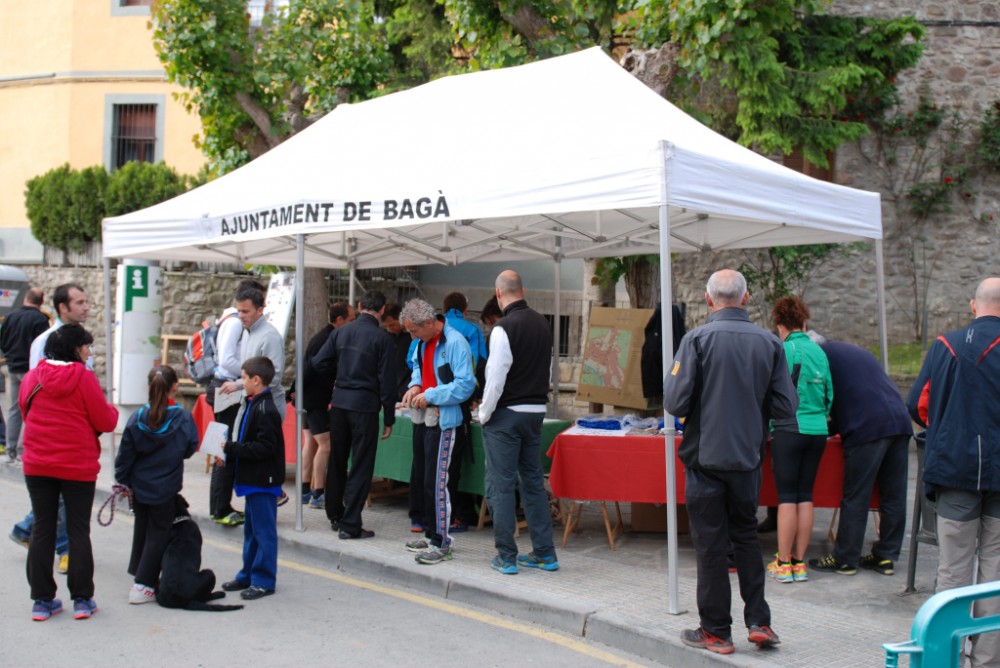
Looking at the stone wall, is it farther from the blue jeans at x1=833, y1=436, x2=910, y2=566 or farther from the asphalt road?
the asphalt road

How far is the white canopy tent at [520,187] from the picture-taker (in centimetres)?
603

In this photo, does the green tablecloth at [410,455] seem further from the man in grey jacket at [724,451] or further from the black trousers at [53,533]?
the black trousers at [53,533]

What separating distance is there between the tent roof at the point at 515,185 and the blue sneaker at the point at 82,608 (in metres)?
3.04

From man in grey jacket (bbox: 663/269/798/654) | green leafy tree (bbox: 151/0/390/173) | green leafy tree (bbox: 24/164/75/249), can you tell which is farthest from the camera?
green leafy tree (bbox: 24/164/75/249)

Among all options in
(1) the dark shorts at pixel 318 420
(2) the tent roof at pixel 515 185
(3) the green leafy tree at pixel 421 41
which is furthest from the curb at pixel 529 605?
(3) the green leafy tree at pixel 421 41

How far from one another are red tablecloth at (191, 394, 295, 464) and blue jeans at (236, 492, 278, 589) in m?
2.83

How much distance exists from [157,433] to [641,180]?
3296 mm

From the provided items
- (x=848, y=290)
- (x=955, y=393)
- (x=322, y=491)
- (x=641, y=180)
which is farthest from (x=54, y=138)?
(x=955, y=393)

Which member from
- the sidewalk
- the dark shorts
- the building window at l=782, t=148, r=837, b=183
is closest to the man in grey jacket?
the sidewalk

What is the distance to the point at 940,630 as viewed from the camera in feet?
9.90

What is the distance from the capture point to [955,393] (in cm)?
487

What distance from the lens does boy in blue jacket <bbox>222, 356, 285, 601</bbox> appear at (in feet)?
20.4

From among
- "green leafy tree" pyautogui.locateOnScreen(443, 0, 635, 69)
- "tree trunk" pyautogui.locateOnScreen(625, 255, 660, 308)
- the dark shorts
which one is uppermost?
"green leafy tree" pyautogui.locateOnScreen(443, 0, 635, 69)

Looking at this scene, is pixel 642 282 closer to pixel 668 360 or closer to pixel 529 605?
pixel 668 360
